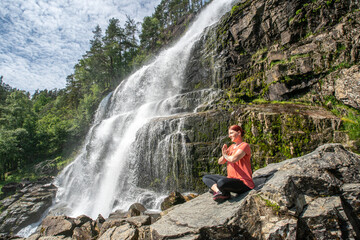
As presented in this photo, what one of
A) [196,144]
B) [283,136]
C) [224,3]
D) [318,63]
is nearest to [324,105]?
[318,63]

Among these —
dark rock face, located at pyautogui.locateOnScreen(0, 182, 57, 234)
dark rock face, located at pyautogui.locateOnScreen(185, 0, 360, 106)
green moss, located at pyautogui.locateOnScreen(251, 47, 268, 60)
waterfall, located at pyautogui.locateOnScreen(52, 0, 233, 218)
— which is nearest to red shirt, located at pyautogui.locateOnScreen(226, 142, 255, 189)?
waterfall, located at pyautogui.locateOnScreen(52, 0, 233, 218)

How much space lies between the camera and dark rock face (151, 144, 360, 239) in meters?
2.89

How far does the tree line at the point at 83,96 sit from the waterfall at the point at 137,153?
9.43 m

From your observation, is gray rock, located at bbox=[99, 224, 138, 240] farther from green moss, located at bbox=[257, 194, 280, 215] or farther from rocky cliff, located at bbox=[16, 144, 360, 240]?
green moss, located at bbox=[257, 194, 280, 215]

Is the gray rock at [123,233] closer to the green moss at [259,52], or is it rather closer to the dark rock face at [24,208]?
→ the dark rock face at [24,208]

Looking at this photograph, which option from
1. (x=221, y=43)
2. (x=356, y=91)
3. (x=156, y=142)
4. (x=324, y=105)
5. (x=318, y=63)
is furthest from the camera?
(x=221, y=43)

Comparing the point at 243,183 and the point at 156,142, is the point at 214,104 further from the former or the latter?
the point at 243,183

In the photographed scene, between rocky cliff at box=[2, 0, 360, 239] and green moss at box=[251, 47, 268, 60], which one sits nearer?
rocky cliff at box=[2, 0, 360, 239]

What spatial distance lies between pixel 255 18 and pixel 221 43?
3124 mm

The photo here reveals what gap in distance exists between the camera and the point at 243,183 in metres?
3.47

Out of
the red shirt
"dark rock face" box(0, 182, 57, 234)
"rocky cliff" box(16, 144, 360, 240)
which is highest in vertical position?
the red shirt

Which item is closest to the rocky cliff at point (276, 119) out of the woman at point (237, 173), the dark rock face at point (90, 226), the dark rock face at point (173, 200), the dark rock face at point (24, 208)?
the woman at point (237, 173)

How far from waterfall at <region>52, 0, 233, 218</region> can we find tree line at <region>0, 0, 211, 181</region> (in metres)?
9.43

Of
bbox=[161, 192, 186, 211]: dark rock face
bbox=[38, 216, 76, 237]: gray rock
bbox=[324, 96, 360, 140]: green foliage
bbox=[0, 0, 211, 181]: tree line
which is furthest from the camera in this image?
bbox=[0, 0, 211, 181]: tree line
